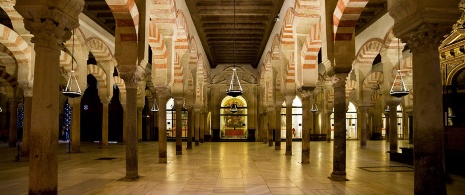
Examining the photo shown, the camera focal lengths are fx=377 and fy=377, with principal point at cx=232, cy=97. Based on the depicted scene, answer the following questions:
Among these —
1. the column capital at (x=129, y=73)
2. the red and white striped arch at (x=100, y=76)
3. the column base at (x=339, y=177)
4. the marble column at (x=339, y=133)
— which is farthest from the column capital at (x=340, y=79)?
the red and white striped arch at (x=100, y=76)

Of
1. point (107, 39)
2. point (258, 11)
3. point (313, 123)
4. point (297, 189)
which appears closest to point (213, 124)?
point (313, 123)

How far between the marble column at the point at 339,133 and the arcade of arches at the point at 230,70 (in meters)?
0.02

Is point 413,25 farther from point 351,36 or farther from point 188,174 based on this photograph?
point 188,174

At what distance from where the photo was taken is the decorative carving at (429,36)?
3.57 m

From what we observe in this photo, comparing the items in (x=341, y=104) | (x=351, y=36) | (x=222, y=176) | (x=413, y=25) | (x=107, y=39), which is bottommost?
(x=222, y=176)

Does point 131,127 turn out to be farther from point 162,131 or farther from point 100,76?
point 100,76

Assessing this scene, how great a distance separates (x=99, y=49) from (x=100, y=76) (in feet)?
3.41

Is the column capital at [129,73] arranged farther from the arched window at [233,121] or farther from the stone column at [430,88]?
the arched window at [233,121]

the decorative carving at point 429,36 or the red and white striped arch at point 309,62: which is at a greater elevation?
the red and white striped arch at point 309,62

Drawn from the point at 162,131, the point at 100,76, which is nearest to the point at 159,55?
the point at 162,131

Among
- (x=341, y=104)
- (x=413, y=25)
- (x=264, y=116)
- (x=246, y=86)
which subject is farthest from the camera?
(x=246, y=86)

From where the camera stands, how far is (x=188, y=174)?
260 inches

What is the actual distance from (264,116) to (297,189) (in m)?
13.5

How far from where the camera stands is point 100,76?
513 inches
